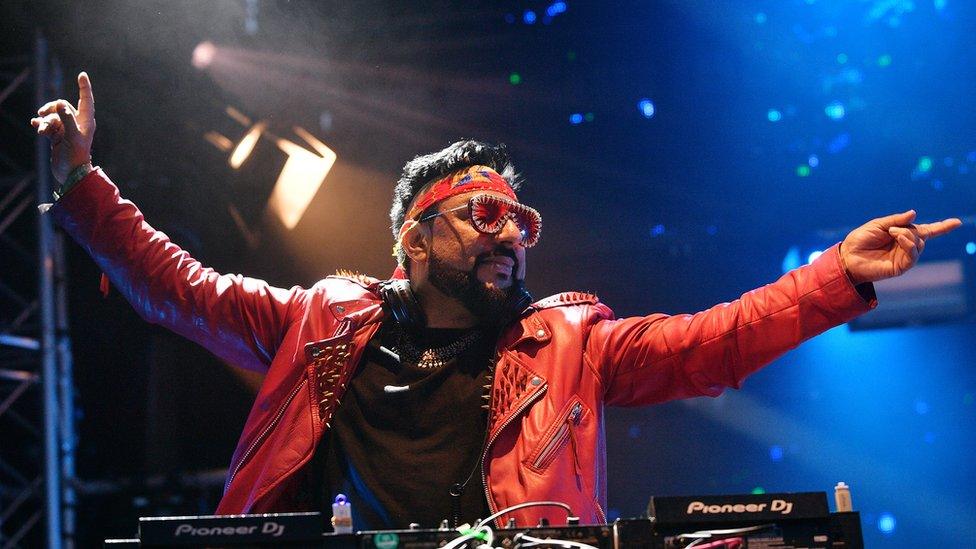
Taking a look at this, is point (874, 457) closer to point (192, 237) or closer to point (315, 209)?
point (315, 209)

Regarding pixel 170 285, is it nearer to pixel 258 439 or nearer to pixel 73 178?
pixel 73 178

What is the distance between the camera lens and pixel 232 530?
1.57m

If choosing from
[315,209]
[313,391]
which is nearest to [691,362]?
[313,391]

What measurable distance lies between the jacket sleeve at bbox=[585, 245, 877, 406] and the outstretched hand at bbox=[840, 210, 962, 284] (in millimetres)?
41

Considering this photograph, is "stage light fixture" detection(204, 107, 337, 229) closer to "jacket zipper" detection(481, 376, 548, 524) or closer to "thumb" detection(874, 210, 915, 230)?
"jacket zipper" detection(481, 376, 548, 524)

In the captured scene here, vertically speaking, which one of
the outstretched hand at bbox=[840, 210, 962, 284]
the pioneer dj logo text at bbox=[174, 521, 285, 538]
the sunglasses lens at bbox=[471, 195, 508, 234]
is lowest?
the pioneer dj logo text at bbox=[174, 521, 285, 538]

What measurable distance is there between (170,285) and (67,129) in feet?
1.75

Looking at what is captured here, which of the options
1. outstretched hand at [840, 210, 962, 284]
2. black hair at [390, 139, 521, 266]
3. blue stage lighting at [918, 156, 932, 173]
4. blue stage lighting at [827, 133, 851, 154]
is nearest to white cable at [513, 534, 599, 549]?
outstretched hand at [840, 210, 962, 284]

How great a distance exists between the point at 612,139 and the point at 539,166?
1.48ft

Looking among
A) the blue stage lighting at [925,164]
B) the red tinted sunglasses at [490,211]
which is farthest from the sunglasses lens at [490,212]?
the blue stage lighting at [925,164]

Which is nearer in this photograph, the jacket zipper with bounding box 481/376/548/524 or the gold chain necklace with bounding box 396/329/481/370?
the jacket zipper with bounding box 481/376/548/524

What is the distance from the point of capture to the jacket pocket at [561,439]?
100 inches

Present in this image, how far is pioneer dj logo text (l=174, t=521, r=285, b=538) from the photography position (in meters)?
1.57

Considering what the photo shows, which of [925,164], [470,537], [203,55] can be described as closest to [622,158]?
[925,164]
